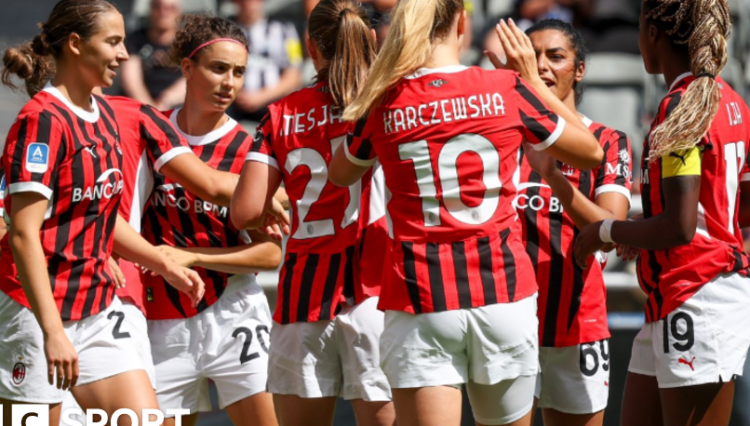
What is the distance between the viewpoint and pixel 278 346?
3.80 meters

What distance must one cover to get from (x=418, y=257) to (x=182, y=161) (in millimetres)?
1286

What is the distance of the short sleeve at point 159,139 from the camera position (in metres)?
4.06

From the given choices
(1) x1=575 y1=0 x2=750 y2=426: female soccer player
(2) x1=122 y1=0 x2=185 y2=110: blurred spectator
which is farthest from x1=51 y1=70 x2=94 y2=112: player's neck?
(2) x1=122 y1=0 x2=185 y2=110: blurred spectator

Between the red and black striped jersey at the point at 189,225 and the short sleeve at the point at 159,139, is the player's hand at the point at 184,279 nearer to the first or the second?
the red and black striped jersey at the point at 189,225

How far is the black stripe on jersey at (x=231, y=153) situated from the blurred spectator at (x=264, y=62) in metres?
4.25

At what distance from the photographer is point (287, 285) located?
379cm

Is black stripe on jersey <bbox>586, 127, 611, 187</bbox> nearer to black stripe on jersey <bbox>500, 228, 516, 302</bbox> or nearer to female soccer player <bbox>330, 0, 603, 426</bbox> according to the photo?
female soccer player <bbox>330, 0, 603, 426</bbox>

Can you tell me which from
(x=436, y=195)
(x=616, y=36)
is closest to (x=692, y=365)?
(x=436, y=195)

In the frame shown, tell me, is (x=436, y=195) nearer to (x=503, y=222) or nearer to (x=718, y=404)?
(x=503, y=222)

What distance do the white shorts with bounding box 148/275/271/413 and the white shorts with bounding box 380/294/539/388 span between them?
1235 mm

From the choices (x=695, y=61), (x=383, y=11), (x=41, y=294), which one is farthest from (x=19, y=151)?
(x=383, y=11)

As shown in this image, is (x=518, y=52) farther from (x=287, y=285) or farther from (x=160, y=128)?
(x=160, y=128)

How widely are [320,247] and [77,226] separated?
2.87 ft

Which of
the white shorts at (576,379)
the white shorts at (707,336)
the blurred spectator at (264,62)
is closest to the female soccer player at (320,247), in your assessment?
the white shorts at (576,379)
